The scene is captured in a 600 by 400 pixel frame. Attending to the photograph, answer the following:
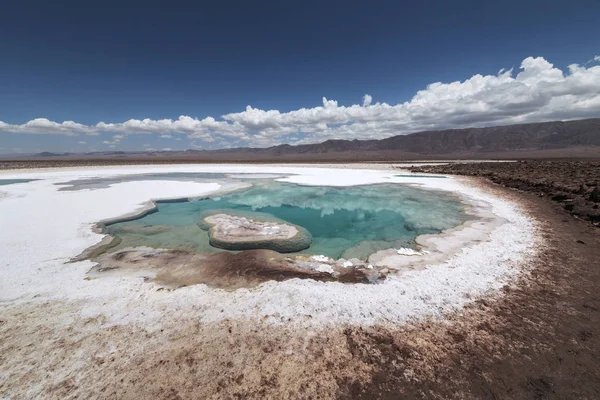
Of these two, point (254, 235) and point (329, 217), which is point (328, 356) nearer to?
point (254, 235)

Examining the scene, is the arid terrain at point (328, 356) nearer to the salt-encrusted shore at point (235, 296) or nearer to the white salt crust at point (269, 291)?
the salt-encrusted shore at point (235, 296)

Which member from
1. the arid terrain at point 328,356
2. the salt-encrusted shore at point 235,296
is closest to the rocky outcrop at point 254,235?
the salt-encrusted shore at point 235,296

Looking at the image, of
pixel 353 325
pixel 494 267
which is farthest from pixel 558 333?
pixel 353 325

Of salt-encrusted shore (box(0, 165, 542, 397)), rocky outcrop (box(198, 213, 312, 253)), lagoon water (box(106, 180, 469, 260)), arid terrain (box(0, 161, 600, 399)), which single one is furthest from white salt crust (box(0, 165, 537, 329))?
rocky outcrop (box(198, 213, 312, 253))

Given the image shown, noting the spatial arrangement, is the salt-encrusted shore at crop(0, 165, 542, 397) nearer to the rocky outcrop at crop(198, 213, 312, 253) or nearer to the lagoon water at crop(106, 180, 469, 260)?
the lagoon water at crop(106, 180, 469, 260)

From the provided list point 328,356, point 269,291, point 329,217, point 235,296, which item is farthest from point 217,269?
point 329,217

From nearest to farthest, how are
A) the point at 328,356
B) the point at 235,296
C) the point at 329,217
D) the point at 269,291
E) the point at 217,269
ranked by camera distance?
the point at 328,356, the point at 235,296, the point at 269,291, the point at 217,269, the point at 329,217

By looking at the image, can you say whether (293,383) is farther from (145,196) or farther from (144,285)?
(145,196)
